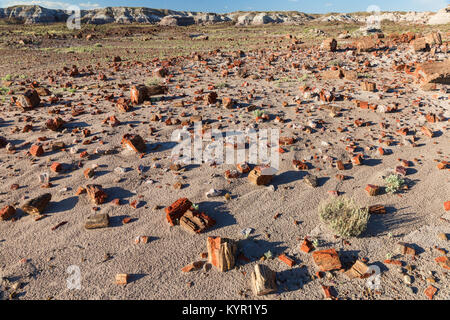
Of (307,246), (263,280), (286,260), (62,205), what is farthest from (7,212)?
(307,246)

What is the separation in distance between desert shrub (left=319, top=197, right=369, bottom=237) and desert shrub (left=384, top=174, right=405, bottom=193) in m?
1.12

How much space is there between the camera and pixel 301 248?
4.48 metres

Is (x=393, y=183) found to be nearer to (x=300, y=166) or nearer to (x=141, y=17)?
(x=300, y=166)

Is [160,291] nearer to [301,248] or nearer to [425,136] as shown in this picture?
[301,248]

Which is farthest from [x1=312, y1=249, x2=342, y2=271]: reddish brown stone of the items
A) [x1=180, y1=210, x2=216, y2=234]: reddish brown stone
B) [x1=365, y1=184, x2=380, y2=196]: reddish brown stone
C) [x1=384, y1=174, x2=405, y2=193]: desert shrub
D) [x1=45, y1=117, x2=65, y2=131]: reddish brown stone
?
[x1=45, y1=117, x2=65, y2=131]: reddish brown stone

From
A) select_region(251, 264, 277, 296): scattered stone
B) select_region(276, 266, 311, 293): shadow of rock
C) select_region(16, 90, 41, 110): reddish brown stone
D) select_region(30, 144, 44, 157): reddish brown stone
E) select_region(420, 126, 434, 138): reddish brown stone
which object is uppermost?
select_region(16, 90, 41, 110): reddish brown stone

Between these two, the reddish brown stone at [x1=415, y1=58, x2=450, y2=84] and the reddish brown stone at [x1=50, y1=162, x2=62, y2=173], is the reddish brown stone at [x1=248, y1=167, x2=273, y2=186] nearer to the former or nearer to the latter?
the reddish brown stone at [x1=50, y1=162, x2=62, y2=173]

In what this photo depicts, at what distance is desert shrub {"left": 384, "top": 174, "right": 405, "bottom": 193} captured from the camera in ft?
18.5

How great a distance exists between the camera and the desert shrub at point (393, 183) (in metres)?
5.64

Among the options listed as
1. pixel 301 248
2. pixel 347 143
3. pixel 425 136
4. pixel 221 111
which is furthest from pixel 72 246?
pixel 425 136

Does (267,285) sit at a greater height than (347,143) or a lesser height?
lesser

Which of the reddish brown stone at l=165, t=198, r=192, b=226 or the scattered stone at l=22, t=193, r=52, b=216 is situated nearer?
the reddish brown stone at l=165, t=198, r=192, b=226

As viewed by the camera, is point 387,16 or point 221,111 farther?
point 387,16

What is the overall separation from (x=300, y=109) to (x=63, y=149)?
7591mm
